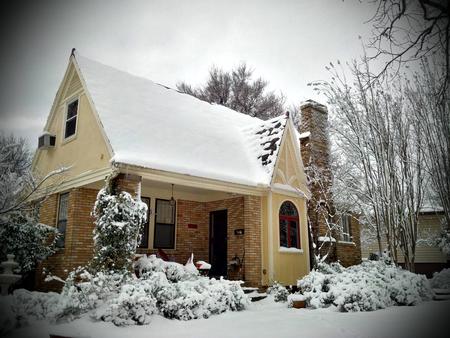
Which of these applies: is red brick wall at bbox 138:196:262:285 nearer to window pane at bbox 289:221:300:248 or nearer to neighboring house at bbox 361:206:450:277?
window pane at bbox 289:221:300:248

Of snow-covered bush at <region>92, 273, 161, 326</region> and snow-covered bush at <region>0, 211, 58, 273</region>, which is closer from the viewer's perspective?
snow-covered bush at <region>92, 273, 161, 326</region>

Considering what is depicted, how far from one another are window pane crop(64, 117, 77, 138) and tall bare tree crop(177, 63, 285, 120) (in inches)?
702

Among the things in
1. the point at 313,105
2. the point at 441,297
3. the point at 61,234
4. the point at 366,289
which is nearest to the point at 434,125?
the point at 366,289

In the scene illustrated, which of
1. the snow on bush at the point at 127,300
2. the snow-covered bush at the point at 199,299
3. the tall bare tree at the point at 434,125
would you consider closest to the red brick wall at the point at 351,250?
the tall bare tree at the point at 434,125

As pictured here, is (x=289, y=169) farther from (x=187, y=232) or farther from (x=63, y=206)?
(x=63, y=206)

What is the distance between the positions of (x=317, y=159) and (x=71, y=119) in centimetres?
900

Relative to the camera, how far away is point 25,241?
406 inches

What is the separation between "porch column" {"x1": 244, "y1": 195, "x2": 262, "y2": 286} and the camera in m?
11.4

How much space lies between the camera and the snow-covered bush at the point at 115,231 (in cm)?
822

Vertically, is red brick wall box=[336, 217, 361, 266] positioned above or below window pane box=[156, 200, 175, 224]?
below

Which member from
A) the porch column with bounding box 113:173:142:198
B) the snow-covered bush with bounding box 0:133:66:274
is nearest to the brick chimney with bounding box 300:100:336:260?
the porch column with bounding box 113:173:142:198

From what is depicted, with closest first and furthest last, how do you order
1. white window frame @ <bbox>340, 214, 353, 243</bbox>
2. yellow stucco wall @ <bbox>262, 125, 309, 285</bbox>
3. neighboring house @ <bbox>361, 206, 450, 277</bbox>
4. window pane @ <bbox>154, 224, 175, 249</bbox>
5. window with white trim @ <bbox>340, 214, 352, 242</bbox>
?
yellow stucco wall @ <bbox>262, 125, 309, 285</bbox>, window pane @ <bbox>154, 224, 175, 249</bbox>, white window frame @ <bbox>340, 214, 353, 243</bbox>, window with white trim @ <bbox>340, 214, 352, 242</bbox>, neighboring house @ <bbox>361, 206, 450, 277</bbox>

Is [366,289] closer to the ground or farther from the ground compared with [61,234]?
closer to the ground

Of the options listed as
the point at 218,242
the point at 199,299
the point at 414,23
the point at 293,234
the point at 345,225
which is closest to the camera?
the point at 414,23
